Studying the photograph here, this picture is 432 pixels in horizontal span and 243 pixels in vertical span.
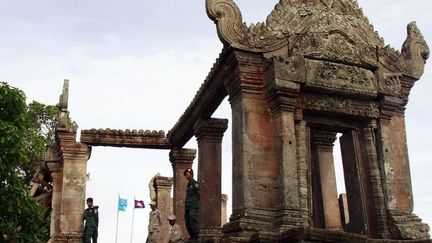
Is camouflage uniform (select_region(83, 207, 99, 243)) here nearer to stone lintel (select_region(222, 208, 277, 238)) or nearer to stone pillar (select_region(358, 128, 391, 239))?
stone lintel (select_region(222, 208, 277, 238))

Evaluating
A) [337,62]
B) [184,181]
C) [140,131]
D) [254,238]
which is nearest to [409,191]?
[337,62]

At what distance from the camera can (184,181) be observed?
16797mm

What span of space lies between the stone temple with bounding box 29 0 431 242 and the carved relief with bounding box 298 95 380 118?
20 millimetres

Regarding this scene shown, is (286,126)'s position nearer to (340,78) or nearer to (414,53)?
(340,78)

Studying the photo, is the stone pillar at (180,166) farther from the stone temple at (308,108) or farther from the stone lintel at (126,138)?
the stone temple at (308,108)

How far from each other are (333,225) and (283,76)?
454 cm

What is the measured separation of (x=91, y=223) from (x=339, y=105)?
8177mm

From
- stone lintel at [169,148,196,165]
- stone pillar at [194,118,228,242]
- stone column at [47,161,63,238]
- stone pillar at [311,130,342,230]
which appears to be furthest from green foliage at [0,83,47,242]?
stone pillar at [311,130,342,230]

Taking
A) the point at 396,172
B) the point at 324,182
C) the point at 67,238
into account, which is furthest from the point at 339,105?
the point at 67,238

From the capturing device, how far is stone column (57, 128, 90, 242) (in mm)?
16156

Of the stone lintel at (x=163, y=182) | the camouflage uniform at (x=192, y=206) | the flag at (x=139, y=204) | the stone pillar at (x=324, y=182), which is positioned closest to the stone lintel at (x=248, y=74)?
the stone pillar at (x=324, y=182)

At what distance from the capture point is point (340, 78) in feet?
35.6

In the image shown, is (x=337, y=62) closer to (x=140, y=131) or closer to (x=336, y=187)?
(x=336, y=187)

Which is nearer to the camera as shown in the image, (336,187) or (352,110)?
(352,110)
